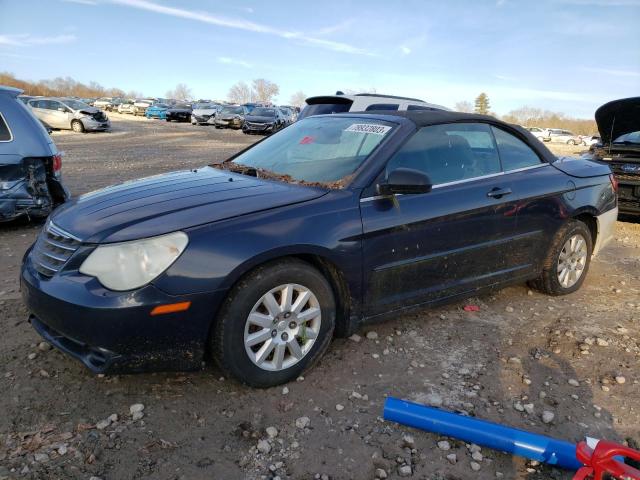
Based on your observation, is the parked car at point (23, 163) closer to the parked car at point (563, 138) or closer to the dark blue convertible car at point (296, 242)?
the dark blue convertible car at point (296, 242)

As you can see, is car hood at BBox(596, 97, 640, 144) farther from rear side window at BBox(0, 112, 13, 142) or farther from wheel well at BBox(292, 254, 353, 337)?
rear side window at BBox(0, 112, 13, 142)

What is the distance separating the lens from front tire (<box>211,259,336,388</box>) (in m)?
2.67

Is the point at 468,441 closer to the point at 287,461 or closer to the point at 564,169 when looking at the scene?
the point at 287,461

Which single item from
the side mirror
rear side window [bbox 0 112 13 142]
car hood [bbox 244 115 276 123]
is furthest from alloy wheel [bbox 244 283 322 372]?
car hood [bbox 244 115 276 123]

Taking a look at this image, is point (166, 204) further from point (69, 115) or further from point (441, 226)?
point (69, 115)

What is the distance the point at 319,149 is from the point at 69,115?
2452 centimetres

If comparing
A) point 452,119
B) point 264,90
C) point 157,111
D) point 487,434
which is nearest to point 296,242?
point 487,434

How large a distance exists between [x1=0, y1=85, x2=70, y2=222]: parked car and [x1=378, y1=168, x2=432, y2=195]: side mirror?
465 centimetres

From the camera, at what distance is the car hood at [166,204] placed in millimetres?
→ 2635

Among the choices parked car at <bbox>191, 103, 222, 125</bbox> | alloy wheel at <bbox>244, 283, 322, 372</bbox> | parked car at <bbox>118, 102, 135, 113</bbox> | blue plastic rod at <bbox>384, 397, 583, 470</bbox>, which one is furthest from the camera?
parked car at <bbox>118, 102, 135, 113</bbox>

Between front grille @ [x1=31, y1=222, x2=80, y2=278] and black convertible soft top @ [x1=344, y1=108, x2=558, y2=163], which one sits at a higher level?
black convertible soft top @ [x1=344, y1=108, x2=558, y2=163]

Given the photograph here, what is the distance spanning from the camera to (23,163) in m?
5.82

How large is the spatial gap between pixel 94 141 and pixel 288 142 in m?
18.6

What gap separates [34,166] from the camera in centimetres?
590
